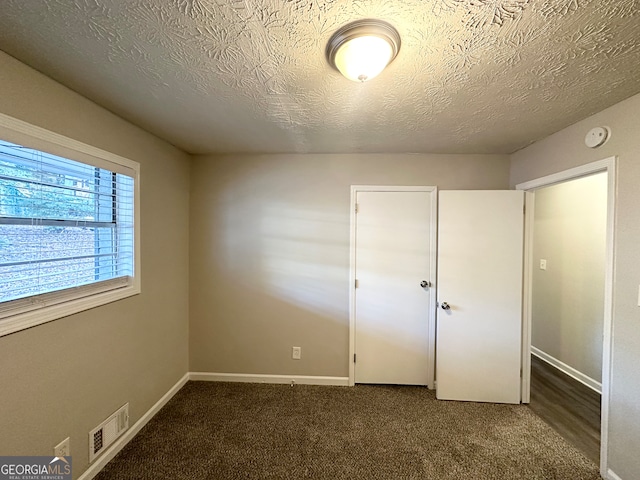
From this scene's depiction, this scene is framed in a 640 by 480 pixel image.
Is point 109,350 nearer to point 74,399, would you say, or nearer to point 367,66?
point 74,399

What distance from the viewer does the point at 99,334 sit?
5.24 ft

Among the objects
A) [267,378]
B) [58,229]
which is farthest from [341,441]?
[58,229]

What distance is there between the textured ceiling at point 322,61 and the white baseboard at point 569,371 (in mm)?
2584

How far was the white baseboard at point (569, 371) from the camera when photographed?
2.54m

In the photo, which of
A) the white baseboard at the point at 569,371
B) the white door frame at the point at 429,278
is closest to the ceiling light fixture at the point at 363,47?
the white door frame at the point at 429,278

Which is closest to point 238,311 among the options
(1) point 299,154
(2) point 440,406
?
(1) point 299,154

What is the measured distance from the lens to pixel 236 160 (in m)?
2.58

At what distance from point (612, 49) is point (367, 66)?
104 centimetres

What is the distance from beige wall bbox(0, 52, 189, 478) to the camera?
3.91ft

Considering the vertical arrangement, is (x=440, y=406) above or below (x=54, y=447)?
below

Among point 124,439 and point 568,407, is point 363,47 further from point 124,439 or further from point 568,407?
point 568,407

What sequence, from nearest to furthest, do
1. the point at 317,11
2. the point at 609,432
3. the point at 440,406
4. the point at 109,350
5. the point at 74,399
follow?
the point at 317,11, the point at 74,399, the point at 609,432, the point at 109,350, the point at 440,406

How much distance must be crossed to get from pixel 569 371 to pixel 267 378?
3.32 meters

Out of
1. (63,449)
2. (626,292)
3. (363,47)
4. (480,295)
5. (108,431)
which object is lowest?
(108,431)
